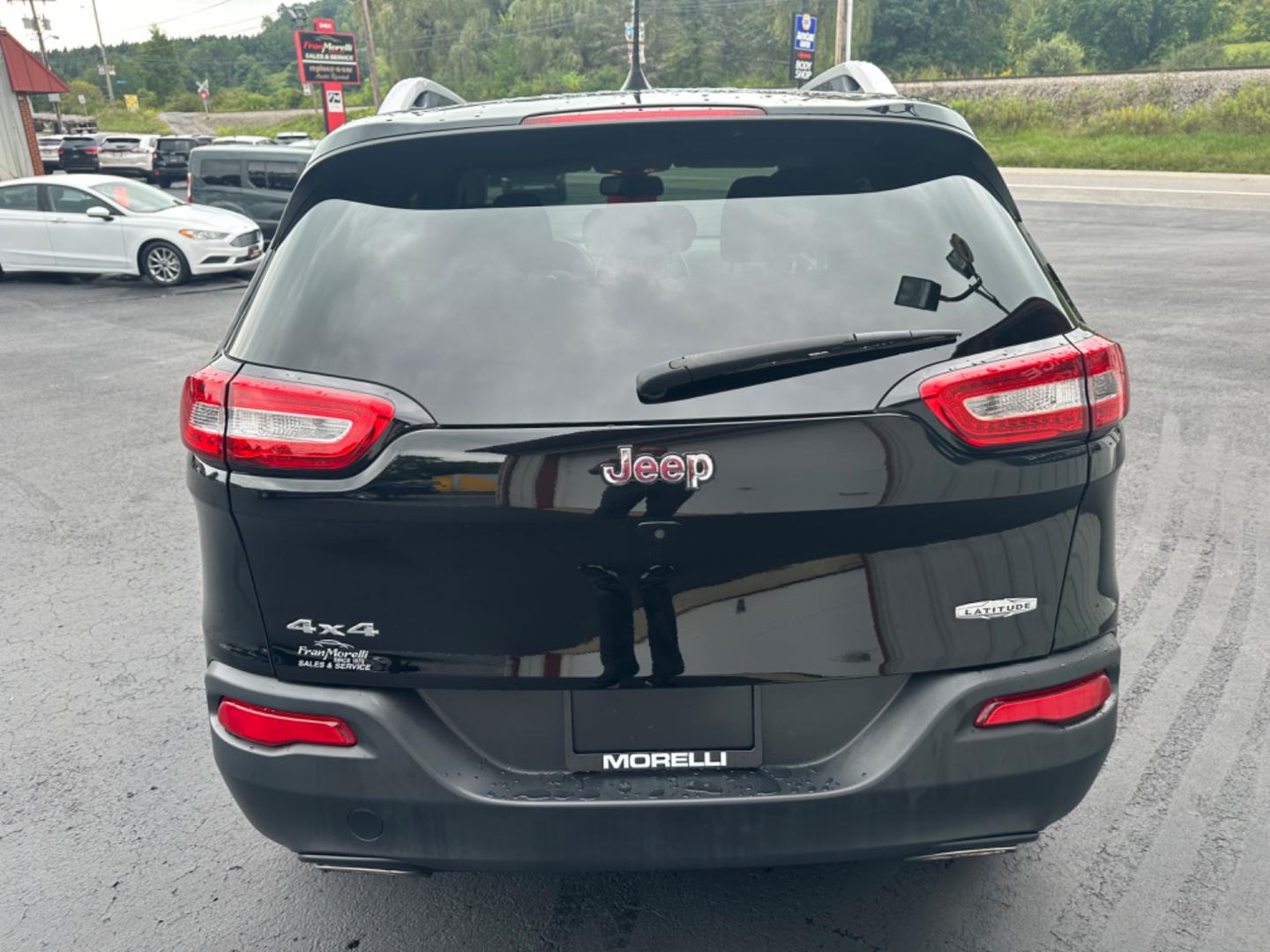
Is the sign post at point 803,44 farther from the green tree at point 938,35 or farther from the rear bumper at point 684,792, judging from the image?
the green tree at point 938,35

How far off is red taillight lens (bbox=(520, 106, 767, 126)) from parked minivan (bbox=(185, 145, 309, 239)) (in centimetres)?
1841

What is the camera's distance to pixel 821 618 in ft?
6.44

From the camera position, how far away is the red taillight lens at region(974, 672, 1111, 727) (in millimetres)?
2023

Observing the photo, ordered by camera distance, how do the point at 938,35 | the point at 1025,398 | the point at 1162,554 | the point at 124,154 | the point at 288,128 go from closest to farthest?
the point at 1025,398
the point at 1162,554
the point at 124,154
the point at 938,35
the point at 288,128

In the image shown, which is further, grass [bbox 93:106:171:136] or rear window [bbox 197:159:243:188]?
grass [bbox 93:106:171:136]

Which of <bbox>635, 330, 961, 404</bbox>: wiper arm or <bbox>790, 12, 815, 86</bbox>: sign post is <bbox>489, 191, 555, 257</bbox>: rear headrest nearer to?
<bbox>635, 330, 961, 404</bbox>: wiper arm

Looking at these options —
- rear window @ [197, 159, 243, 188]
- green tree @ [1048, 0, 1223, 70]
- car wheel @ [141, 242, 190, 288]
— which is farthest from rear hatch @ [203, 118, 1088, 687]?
green tree @ [1048, 0, 1223, 70]

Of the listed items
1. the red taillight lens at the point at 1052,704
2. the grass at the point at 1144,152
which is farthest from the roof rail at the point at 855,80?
the grass at the point at 1144,152

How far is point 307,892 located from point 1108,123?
134 feet

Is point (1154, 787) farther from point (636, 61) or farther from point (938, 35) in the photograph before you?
Answer: point (938, 35)

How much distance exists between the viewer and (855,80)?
299 cm

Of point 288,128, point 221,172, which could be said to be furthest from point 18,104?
point 288,128

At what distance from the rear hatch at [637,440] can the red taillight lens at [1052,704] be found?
0.30ft

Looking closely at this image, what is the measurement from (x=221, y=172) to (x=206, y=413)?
19.2 m
